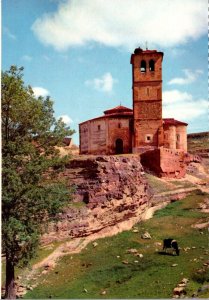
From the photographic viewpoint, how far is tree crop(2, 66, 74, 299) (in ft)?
43.1

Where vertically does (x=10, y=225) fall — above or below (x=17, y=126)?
below

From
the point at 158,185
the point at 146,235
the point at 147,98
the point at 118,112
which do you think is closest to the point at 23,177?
the point at 146,235

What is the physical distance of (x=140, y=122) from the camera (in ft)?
134

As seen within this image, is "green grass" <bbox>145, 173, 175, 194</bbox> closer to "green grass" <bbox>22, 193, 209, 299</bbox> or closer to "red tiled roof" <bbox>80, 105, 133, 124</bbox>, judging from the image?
"green grass" <bbox>22, 193, 209, 299</bbox>

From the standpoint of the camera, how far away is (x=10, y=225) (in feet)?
41.8

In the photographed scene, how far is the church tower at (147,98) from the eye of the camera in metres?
40.6

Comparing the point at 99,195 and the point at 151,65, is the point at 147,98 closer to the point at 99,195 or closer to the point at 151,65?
the point at 151,65

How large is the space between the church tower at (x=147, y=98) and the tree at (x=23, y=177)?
2620 cm

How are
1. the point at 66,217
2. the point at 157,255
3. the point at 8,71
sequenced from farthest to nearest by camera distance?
1. the point at 66,217
2. the point at 157,255
3. the point at 8,71

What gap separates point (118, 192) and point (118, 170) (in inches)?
45.8

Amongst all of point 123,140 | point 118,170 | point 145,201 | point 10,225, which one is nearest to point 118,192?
point 118,170

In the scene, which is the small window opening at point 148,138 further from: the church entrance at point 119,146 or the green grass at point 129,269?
the green grass at point 129,269

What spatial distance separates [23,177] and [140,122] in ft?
91.7

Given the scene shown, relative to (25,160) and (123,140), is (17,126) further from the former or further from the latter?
(123,140)
